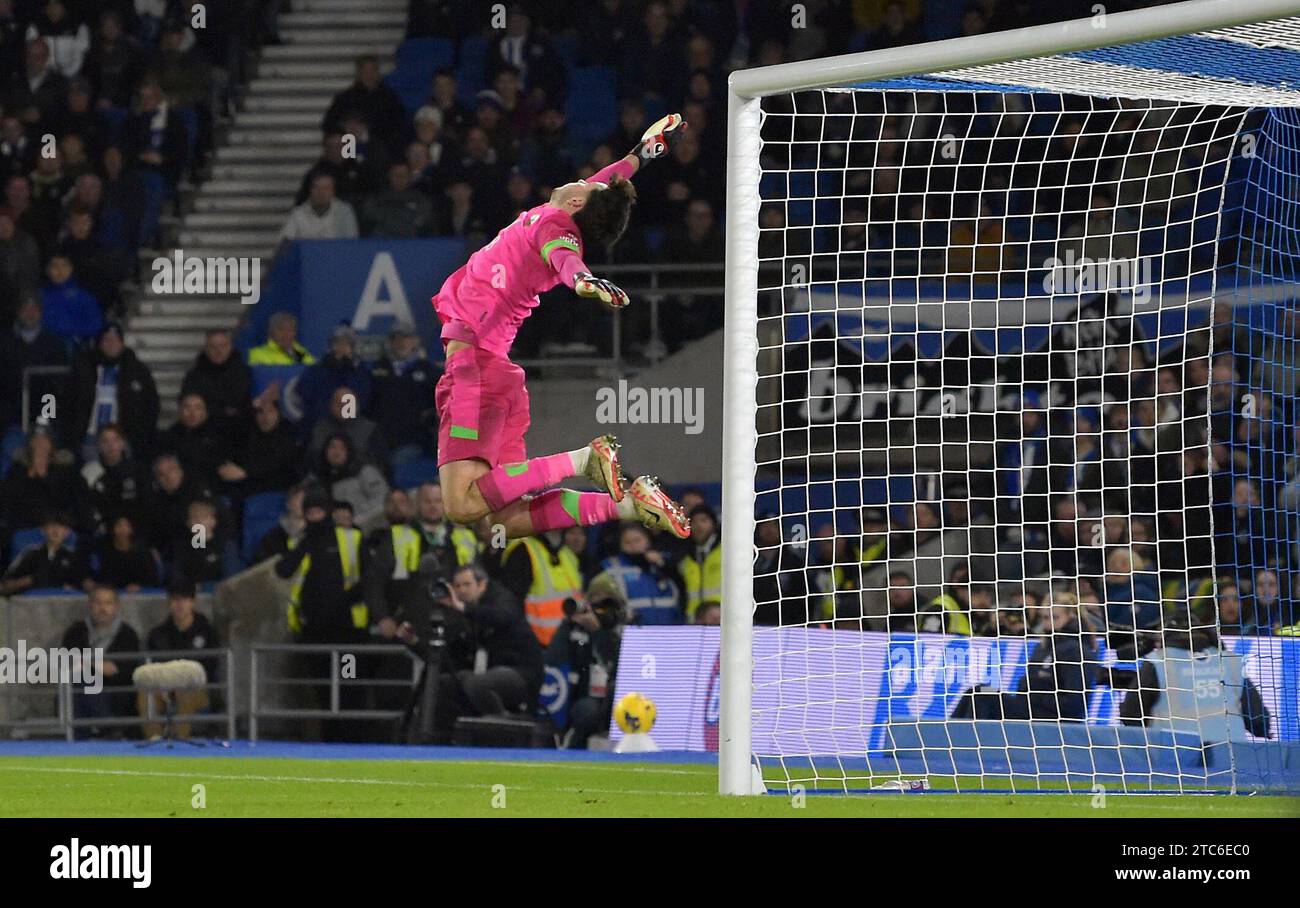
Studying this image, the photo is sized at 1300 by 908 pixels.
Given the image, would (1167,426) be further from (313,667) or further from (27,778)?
(27,778)

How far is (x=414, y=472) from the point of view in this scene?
14.4 m

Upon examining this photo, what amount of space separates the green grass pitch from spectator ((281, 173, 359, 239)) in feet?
17.4

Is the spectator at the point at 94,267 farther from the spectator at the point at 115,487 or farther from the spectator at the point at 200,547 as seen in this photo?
the spectator at the point at 200,547

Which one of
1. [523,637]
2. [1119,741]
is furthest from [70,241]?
[1119,741]

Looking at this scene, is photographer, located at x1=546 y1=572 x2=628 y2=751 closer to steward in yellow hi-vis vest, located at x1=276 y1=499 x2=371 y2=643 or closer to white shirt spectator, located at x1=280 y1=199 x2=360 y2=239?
steward in yellow hi-vis vest, located at x1=276 y1=499 x2=371 y2=643

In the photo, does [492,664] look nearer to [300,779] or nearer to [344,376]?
[344,376]

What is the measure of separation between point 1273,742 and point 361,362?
7020 mm

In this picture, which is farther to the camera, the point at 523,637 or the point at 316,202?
the point at 316,202

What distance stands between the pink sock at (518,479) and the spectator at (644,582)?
5.05m

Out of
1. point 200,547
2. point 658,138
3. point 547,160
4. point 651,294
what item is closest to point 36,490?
point 200,547

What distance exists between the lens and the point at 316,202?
15242mm

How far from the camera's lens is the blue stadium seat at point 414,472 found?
14.4 metres

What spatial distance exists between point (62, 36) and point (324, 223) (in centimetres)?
334

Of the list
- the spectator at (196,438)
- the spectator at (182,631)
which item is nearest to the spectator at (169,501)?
the spectator at (196,438)
